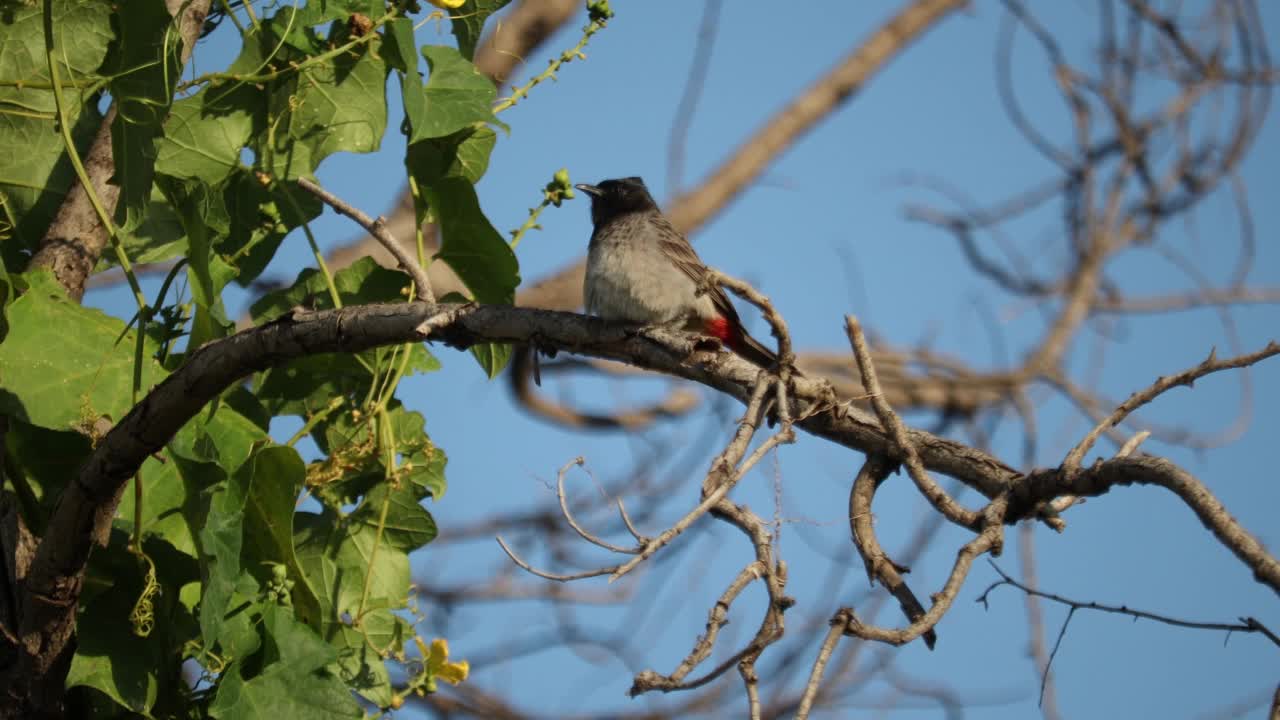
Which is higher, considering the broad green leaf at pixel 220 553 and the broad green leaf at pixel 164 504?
the broad green leaf at pixel 164 504

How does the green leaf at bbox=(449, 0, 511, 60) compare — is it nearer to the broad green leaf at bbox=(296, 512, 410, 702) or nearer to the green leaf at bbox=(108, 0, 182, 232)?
the green leaf at bbox=(108, 0, 182, 232)

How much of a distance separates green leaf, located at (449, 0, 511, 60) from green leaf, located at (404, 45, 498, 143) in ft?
0.55

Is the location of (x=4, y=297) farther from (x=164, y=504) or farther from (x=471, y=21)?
(x=471, y=21)

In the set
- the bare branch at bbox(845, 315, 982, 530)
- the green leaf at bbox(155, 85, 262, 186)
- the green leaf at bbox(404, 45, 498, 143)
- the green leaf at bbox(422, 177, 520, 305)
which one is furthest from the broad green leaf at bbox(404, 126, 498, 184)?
the bare branch at bbox(845, 315, 982, 530)

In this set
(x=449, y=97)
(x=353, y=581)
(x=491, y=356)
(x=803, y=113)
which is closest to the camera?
(x=449, y=97)

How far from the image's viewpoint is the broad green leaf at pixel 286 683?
10.4 ft

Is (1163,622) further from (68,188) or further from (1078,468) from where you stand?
(68,188)

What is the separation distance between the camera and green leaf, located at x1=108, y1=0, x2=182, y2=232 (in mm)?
3061

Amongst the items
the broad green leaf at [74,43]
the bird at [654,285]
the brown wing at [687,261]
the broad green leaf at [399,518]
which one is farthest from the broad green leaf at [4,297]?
the brown wing at [687,261]

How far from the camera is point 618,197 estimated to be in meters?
6.21

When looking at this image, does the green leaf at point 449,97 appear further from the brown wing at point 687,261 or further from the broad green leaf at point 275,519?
the brown wing at point 687,261

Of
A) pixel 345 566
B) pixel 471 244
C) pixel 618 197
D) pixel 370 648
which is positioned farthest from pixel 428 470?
pixel 618 197

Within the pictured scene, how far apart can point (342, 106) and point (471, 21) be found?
47 cm

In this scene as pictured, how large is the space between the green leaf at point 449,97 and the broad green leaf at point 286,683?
1.38 metres
